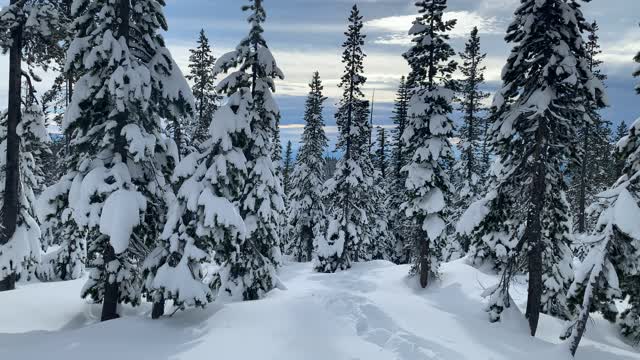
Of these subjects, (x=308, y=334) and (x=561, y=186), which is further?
(x=561, y=186)

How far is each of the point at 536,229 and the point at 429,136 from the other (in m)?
8.97

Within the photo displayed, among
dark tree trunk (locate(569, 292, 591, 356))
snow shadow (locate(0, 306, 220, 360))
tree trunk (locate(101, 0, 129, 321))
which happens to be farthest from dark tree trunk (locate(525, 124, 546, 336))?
tree trunk (locate(101, 0, 129, 321))

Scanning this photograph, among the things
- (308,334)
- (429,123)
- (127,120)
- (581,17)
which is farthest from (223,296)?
(581,17)

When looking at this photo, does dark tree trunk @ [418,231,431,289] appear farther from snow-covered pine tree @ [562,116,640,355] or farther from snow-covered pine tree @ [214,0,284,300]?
snow-covered pine tree @ [562,116,640,355]

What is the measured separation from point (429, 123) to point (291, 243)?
97.6 feet

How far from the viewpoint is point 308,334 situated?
12.0 m

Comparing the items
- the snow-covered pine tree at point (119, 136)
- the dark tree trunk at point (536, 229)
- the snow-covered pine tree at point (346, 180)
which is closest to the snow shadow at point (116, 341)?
the snow-covered pine tree at point (119, 136)

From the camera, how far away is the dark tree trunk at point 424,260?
2197 centimetres

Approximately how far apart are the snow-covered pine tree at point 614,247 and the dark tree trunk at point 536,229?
92.2 inches

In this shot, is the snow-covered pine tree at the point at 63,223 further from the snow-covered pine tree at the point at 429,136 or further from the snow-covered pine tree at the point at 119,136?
the snow-covered pine tree at the point at 429,136

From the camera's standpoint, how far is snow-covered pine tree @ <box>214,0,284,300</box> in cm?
1775

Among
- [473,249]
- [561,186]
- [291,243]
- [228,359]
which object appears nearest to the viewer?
[228,359]

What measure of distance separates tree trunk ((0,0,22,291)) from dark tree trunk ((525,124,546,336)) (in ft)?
57.5

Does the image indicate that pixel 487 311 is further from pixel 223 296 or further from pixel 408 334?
pixel 223 296
